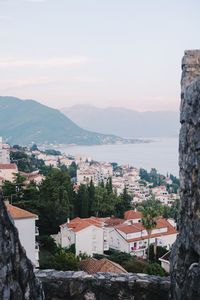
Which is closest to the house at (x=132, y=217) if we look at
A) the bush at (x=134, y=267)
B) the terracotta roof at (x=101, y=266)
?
the bush at (x=134, y=267)

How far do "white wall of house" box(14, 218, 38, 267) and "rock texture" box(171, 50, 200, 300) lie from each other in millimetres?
15645

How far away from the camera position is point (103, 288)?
16.1 feet

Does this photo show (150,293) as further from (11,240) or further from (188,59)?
(188,59)

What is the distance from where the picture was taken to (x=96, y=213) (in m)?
45.2

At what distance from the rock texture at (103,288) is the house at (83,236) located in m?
28.4

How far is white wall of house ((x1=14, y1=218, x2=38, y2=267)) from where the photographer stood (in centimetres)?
1997

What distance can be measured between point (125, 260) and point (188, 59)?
979 inches

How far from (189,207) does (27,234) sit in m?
16.9

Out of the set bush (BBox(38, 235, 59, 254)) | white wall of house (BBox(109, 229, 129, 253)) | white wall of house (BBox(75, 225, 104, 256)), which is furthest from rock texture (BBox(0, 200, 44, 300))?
white wall of house (BBox(109, 229, 129, 253))

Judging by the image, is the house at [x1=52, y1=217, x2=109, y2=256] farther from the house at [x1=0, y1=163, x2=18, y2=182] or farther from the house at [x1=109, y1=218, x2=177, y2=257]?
the house at [x1=0, y1=163, x2=18, y2=182]

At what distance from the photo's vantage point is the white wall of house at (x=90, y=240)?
34.0m

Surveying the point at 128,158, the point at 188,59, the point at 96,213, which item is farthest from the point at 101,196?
the point at 128,158

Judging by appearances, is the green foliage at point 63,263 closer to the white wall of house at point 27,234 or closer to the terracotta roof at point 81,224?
the white wall of house at point 27,234

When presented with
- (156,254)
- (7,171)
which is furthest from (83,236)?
(7,171)
